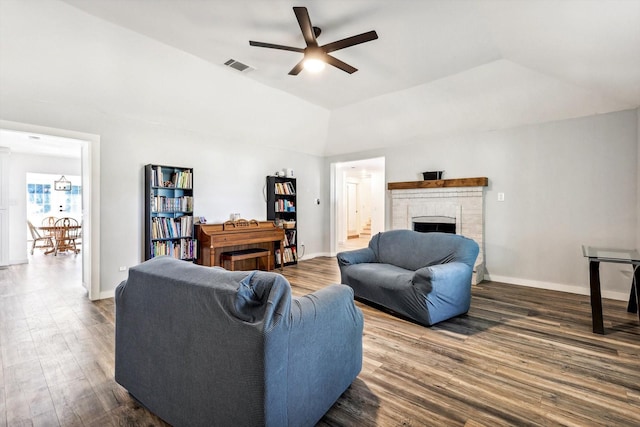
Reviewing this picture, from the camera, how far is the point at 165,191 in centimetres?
452

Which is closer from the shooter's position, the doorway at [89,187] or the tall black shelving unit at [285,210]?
the doorway at [89,187]

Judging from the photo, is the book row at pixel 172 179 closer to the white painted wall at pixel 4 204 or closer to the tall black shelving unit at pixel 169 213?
the tall black shelving unit at pixel 169 213

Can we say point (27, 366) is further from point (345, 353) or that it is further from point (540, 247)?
point (540, 247)

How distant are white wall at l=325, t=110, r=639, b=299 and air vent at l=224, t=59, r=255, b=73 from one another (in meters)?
3.47

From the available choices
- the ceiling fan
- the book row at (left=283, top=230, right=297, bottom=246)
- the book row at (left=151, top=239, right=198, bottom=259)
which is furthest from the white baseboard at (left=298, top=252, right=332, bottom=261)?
the ceiling fan

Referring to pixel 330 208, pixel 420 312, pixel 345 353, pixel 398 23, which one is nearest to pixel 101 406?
pixel 345 353

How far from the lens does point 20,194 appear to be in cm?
642

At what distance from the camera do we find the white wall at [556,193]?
12.5ft

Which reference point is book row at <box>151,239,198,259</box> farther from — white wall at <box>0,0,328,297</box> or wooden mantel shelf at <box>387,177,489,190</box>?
wooden mantel shelf at <box>387,177,489,190</box>

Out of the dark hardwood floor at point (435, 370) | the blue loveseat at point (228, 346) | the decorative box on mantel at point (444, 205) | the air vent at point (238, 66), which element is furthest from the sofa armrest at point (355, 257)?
the air vent at point (238, 66)

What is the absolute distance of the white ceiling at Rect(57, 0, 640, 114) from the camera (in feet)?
7.68

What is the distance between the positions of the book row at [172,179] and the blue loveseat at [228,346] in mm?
2731

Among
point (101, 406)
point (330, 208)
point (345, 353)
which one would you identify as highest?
point (330, 208)

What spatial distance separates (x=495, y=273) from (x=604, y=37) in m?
3.40
